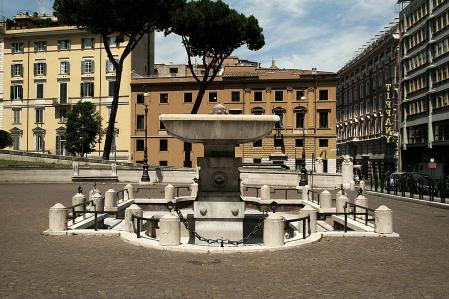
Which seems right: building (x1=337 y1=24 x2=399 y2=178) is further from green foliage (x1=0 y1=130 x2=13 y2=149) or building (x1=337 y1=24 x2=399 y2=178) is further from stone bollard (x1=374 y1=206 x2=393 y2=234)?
stone bollard (x1=374 y1=206 x2=393 y2=234)

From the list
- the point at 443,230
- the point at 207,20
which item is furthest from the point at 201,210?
the point at 207,20

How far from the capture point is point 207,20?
49406 millimetres

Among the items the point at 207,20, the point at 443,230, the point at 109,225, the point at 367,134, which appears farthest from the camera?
the point at 367,134

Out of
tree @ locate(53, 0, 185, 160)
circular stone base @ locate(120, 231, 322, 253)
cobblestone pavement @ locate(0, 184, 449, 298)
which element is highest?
tree @ locate(53, 0, 185, 160)

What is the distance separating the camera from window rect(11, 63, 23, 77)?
223ft

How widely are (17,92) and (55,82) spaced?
18.3 feet

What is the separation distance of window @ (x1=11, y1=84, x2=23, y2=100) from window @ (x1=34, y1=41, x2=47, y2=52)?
17.5 ft

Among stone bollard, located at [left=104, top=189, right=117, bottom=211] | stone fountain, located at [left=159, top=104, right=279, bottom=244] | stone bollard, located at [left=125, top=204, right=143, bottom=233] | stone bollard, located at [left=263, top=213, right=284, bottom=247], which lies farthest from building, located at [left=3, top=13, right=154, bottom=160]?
stone bollard, located at [left=263, top=213, right=284, bottom=247]

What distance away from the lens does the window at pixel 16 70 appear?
6788cm

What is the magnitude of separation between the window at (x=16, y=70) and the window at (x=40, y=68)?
2.26 metres

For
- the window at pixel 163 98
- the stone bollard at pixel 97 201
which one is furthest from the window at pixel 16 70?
the stone bollard at pixel 97 201

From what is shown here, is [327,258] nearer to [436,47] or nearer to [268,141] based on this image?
[436,47]

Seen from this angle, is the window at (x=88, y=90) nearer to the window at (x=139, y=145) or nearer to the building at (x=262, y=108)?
the building at (x=262, y=108)

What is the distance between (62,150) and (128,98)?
35.2 ft
